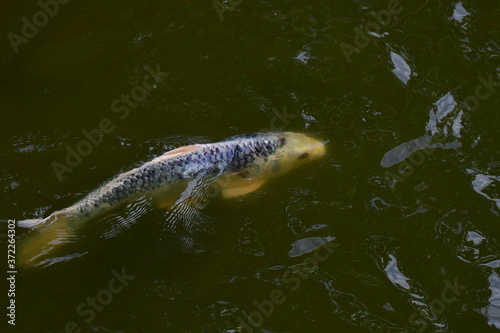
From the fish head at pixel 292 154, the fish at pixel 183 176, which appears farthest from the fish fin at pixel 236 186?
the fish head at pixel 292 154

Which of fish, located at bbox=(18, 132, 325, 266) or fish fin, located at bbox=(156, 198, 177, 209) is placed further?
fish fin, located at bbox=(156, 198, 177, 209)

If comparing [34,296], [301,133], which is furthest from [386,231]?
[34,296]

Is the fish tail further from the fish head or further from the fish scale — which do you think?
the fish head

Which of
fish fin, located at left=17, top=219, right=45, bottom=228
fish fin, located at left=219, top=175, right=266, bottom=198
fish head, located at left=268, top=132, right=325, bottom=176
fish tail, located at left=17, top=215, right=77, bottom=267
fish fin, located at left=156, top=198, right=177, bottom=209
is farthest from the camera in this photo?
fish head, located at left=268, top=132, right=325, bottom=176

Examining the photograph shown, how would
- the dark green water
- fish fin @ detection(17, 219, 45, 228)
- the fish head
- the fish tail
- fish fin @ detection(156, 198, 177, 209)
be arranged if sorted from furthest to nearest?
1. the fish head
2. fish fin @ detection(156, 198, 177, 209)
3. fish fin @ detection(17, 219, 45, 228)
4. the fish tail
5. the dark green water

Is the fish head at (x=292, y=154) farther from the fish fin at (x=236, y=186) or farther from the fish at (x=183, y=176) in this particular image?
the fish fin at (x=236, y=186)

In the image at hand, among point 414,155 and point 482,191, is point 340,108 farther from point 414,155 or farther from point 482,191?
point 482,191

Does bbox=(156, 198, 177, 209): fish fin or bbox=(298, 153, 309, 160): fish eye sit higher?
bbox=(156, 198, 177, 209): fish fin

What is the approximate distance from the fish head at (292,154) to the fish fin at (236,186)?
0.25 m

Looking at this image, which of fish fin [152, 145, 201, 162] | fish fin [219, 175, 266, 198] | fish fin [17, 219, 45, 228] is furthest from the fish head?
fish fin [17, 219, 45, 228]

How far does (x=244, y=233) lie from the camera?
5145mm

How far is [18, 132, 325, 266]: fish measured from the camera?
498 cm

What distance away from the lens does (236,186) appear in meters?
5.38

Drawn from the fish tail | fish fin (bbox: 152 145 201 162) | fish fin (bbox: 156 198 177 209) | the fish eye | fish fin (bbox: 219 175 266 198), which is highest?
fish fin (bbox: 152 145 201 162)
